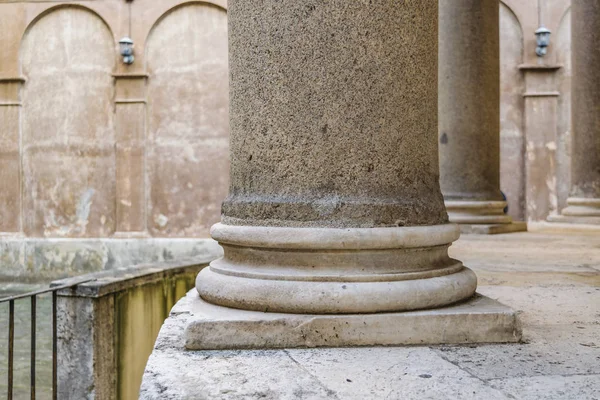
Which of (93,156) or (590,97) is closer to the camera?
(590,97)

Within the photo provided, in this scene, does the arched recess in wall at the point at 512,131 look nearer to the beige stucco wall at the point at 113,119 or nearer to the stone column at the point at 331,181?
the beige stucco wall at the point at 113,119

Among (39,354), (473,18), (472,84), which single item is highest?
(473,18)

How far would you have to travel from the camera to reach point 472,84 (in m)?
6.46

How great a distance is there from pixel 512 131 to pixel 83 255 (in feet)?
28.5

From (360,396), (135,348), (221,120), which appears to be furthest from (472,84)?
(221,120)

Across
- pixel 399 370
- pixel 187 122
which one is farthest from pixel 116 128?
pixel 399 370

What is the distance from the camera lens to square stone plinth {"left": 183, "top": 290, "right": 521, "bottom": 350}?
2.08m

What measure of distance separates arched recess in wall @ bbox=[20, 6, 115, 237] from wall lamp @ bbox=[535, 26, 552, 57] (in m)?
8.30

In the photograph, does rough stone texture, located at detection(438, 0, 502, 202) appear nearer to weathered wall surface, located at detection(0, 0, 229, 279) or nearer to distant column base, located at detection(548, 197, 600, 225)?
distant column base, located at detection(548, 197, 600, 225)

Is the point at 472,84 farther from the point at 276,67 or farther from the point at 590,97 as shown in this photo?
the point at 276,67

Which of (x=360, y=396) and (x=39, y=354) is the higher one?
(x=360, y=396)

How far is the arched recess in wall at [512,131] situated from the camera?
505 inches

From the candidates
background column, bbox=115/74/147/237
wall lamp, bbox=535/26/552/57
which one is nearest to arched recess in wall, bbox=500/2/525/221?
wall lamp, bbox=535/26/552/57

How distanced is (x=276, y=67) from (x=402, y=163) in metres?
0.53
